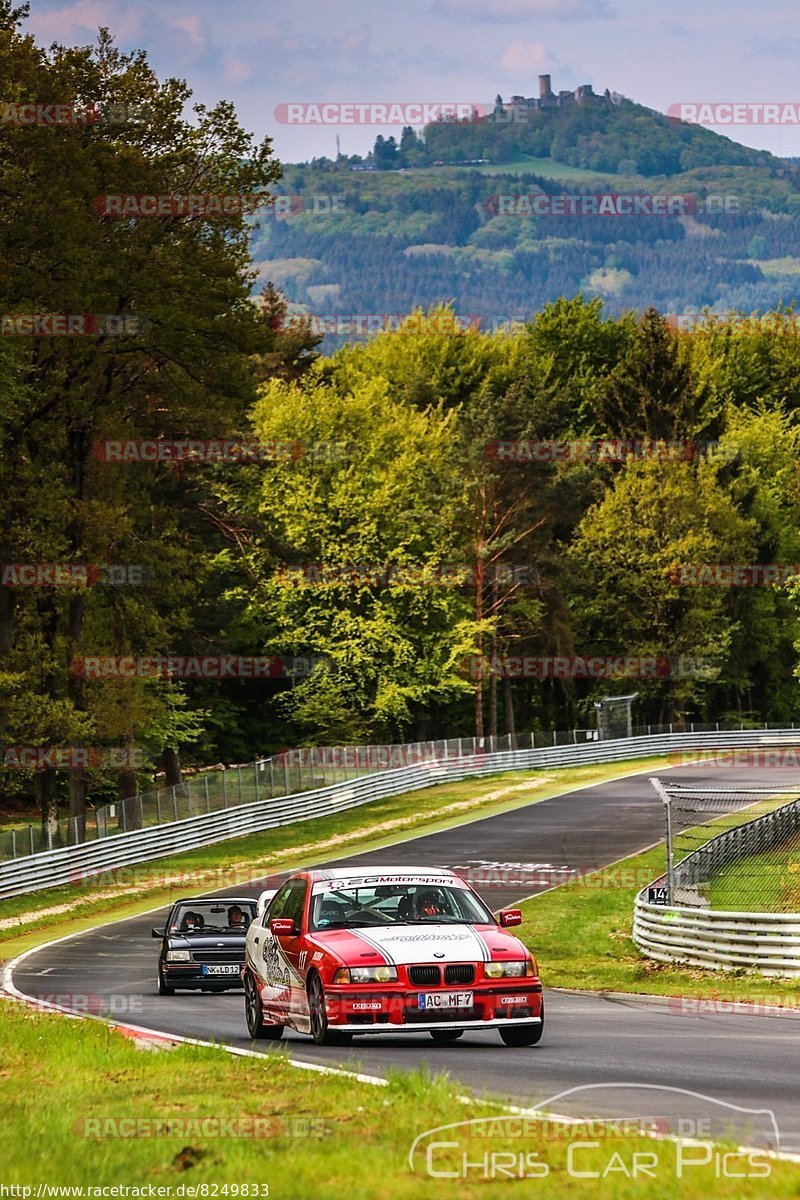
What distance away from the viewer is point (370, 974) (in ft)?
46.7

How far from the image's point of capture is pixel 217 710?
78.1 metres

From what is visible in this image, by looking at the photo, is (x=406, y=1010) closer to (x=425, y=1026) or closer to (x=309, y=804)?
(x=425, y=1026)

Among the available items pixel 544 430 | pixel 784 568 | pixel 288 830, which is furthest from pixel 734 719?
pixel 288 830

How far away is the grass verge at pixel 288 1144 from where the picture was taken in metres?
7.43

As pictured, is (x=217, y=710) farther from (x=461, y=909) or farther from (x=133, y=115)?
(x=461, y=909)

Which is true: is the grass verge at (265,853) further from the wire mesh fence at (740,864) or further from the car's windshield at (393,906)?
the car's windshield at (393,906)

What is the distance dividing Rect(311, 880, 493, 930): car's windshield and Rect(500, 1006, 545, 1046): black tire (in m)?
1.03

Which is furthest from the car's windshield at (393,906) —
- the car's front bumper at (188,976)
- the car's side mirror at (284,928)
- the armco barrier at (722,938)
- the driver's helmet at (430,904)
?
the car's front bumper at (188,976)

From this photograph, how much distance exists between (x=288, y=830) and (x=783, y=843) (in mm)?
21901

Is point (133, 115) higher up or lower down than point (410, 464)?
higher up

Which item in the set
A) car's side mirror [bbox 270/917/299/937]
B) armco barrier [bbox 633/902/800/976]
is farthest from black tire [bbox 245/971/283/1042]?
armco barrier [bbox 633/902/800/976]

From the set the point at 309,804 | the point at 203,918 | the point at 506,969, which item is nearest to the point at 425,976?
the point at 506,969

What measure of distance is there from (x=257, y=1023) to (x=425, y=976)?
102 inches

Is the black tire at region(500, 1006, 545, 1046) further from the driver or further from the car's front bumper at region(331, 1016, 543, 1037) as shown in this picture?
the driver
